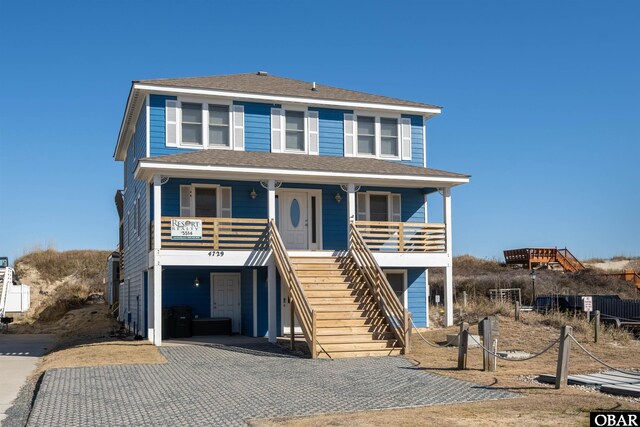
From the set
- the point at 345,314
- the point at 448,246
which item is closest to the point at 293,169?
the point at 345,314

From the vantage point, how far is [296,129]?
83.7ft

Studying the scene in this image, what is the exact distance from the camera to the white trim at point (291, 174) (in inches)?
832

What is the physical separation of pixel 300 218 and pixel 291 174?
2964 millimetres

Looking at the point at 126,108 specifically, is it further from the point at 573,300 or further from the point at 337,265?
the point at 573,300

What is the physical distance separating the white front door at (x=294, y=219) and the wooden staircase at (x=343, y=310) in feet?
7.50

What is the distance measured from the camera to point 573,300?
30766 millimetres

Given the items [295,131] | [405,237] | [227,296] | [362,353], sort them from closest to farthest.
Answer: [362,353] < [405,237] < [227,296] < [295,131]

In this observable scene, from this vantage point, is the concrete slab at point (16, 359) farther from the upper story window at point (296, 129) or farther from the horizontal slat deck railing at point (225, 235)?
the upper story window at point (296, 129)

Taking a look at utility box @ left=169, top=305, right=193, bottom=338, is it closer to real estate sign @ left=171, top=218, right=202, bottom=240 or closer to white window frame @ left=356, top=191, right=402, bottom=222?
real estate sign @ left=171, top=218, right=202, bottom=240

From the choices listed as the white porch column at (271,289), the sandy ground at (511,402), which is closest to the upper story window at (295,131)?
the white porch column at (271,289)

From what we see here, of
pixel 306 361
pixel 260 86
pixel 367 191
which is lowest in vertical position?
pixel 306 361

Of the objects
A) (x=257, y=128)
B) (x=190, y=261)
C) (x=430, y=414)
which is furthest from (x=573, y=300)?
(x=430, y=414)

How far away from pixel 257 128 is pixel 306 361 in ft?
32.8

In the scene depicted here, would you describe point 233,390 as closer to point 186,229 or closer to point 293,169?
point 186,229
